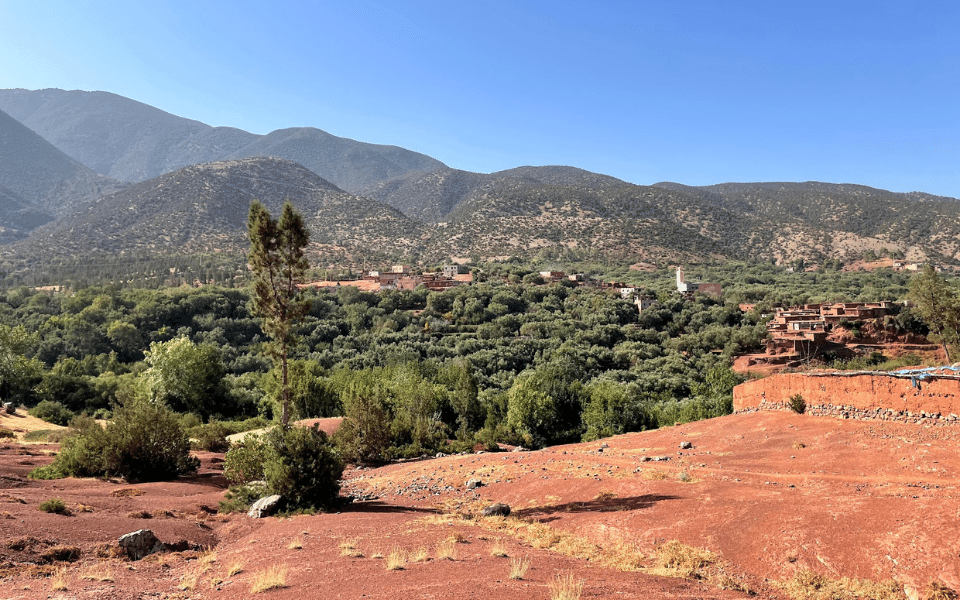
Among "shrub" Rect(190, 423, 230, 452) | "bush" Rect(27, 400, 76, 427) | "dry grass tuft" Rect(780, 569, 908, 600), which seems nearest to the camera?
"dry grass tuft" Rect(780, 569, 908, 600)

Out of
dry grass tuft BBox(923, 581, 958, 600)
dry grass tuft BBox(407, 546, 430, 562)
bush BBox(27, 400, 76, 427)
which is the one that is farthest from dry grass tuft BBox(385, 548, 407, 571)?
bush BBox(27, 400, 76, 427)

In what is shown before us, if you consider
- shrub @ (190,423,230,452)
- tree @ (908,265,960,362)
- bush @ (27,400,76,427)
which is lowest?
bush @ (27,400,76,427)

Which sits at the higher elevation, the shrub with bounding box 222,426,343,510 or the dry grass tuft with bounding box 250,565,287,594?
the dry grass tuft with bounding box 250,565,287,594

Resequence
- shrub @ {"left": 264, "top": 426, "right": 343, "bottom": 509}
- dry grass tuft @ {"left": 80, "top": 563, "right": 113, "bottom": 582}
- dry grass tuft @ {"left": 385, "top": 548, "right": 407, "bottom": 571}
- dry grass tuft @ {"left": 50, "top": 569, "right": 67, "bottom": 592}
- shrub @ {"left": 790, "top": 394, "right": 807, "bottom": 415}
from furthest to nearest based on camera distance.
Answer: shrub @ {"left": 790, "top": 394, "right": 807, "bottom": 415}, shrub @ {"left": 264, "top": 426, "right": 343, "bottom": 509}, dry grass tuft @ {"left": 385, "top": 548, "right": 407, "bottom": 571}, dry grass tuft @ {"left": 80, "top": 563, "right": 113, "bottom": 582}, dry grass tuft @ {"left": 50, "top": 569, "right": 67, "bottom": 592}

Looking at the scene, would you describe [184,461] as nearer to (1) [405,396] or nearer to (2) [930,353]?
(1) [405,396]

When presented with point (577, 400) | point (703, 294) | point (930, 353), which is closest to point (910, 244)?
point (703, 294)

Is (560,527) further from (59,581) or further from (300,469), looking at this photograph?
(59,581)

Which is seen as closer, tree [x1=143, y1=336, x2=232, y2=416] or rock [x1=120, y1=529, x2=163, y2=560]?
rock [x1=120, y1=529, x2=163, y2=560]

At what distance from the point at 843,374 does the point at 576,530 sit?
529 inches

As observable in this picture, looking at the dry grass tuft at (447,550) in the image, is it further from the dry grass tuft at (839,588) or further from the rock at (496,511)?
the dry grass tuft at (839,588)

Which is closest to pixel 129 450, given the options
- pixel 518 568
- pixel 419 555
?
pixel 419 555

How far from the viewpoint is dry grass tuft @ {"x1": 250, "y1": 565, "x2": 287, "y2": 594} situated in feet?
23.1

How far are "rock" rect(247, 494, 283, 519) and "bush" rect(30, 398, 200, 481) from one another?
257 inches

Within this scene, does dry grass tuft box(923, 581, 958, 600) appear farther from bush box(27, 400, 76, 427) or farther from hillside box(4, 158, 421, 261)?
hillside box(4, 158, 421, 261)
